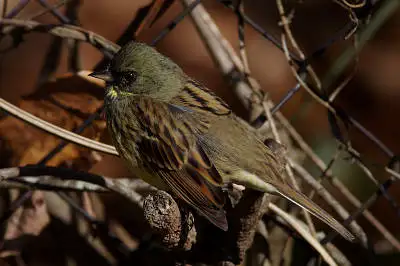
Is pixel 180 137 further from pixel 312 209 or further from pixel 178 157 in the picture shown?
pixel 312 209

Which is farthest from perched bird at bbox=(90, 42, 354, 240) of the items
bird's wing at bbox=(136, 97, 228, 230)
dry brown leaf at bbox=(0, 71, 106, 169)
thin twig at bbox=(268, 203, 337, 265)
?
dry brown leaf at bbox=(0, 71, 106, 169)

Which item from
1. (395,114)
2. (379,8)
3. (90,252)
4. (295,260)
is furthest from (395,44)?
(90,252)

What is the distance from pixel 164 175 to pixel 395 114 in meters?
2.25

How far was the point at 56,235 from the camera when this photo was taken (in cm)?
321

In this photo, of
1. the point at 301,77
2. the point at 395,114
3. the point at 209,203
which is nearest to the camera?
the point at 209,203

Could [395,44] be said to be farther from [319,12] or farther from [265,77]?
[265,77]

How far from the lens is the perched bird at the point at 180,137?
98.0 inches

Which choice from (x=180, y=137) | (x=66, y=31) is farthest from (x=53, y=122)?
(x=180, y=137)

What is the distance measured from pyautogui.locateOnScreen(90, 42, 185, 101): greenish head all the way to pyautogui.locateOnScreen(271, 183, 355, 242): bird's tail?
0.52 metres

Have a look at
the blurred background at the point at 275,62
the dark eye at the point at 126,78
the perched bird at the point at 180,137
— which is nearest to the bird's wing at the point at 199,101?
the perched bird at the point at 180,137

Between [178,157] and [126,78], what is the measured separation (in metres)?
0.35

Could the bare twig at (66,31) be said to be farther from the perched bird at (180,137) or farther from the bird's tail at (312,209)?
the bird's tail at (312,209)

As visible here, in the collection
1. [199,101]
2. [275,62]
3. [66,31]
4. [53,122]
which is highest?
[199,101]

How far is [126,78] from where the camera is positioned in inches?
106
